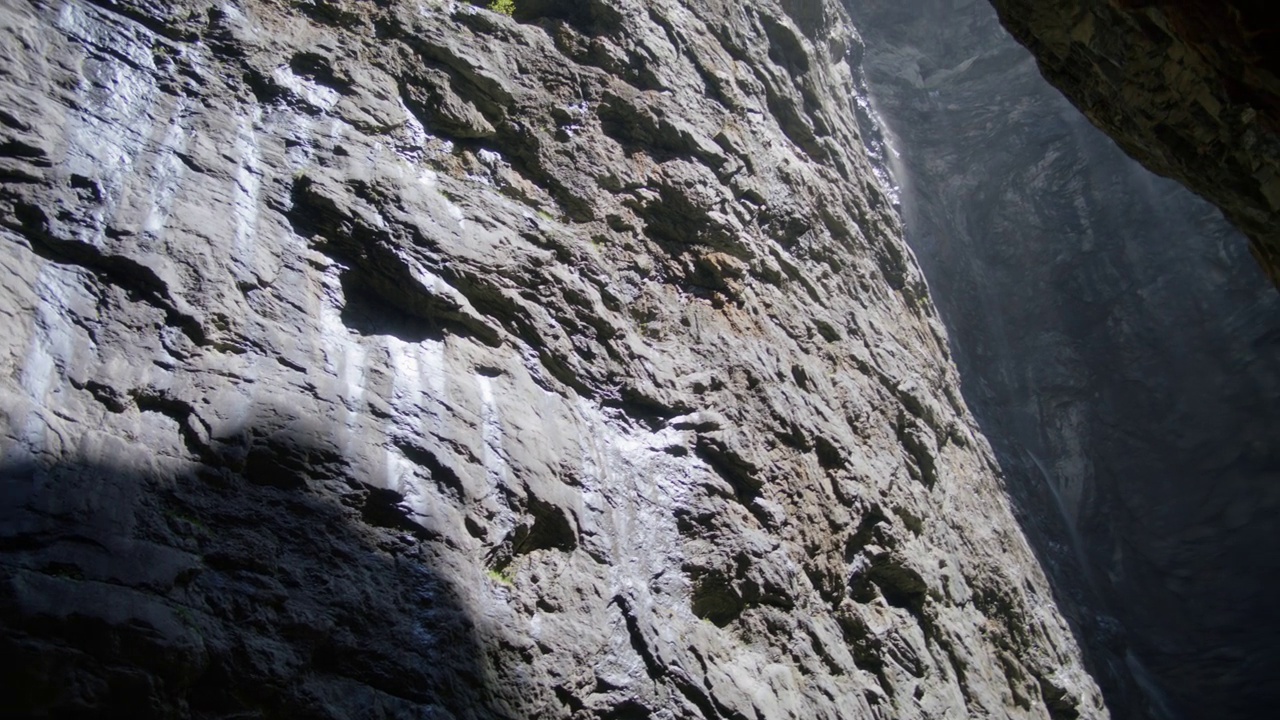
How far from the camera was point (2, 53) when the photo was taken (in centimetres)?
440

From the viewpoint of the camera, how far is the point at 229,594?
11.5 ft

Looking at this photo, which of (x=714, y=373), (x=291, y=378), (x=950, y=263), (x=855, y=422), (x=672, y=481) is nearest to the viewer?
(x=291, y=378)

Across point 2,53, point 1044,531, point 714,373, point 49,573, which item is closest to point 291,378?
point 49,573

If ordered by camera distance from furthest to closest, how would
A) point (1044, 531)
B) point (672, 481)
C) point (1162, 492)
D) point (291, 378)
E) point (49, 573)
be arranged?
point (1162, 492) → point (1044, 531) → point (672, 481) → point (291, 378) → point (49, 573)

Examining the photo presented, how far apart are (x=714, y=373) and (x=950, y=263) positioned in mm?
14208

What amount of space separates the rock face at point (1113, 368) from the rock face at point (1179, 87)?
1039 cm

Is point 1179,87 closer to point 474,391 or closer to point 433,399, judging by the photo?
point 474,391

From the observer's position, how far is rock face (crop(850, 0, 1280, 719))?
14.6 metres

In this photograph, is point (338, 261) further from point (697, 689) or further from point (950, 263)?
point (950, 263)

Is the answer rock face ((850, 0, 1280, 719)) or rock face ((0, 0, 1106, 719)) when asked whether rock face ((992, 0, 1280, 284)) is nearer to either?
rock face ((0, 0, 1106, 719))

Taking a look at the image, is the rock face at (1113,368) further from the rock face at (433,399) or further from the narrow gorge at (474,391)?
the rock face at (433,399)

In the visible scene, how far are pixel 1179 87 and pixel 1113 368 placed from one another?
15.0 metres

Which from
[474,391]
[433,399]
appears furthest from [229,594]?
[474,391]

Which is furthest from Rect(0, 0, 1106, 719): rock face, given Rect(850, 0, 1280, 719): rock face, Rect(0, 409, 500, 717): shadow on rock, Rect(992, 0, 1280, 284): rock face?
Result: Rect(850, 0, 1280, 719): rock face
